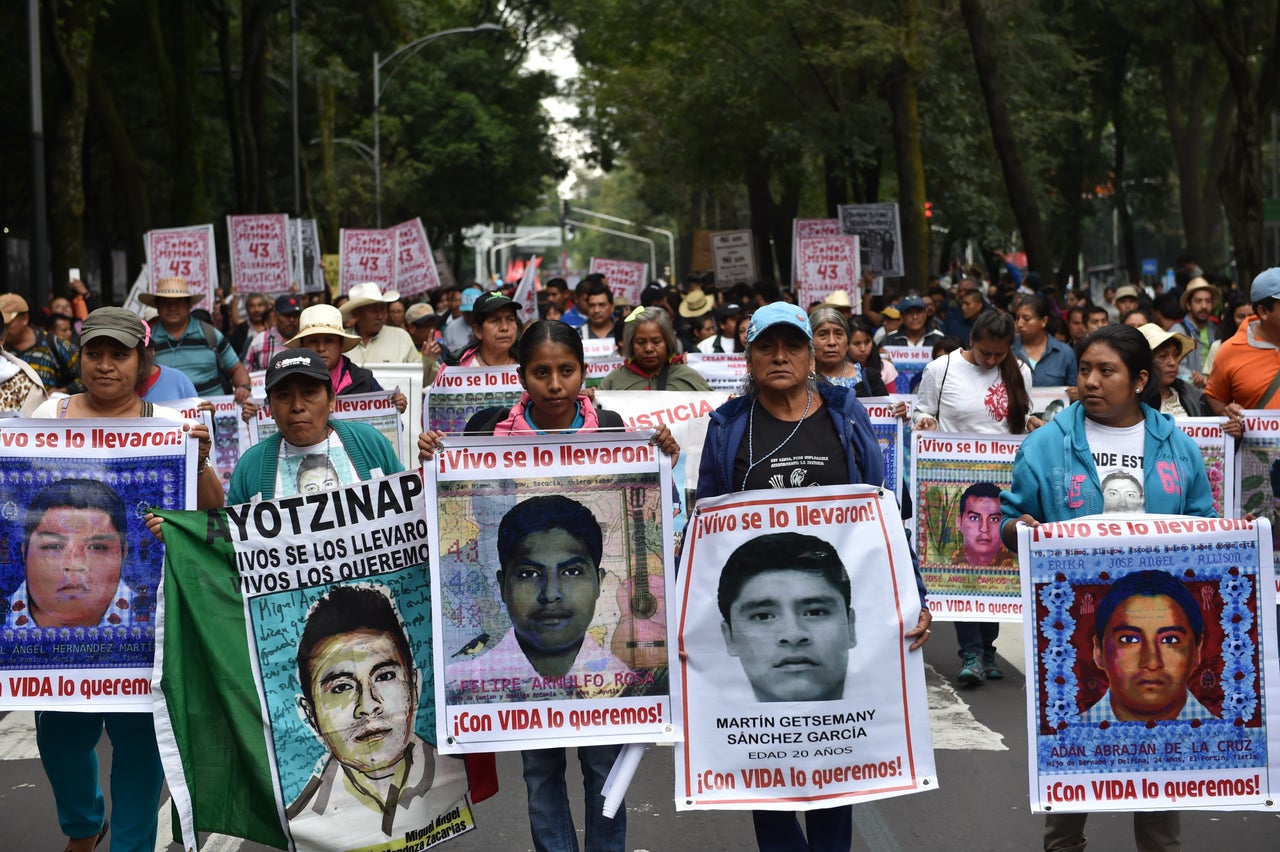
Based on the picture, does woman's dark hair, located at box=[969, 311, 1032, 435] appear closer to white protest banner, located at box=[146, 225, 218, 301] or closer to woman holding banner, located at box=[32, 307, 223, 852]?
woman holding banner, located at box=[32, 307, 223, 852]

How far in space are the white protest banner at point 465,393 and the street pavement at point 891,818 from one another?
2565 mm

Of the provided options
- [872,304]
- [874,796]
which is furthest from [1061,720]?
[872,304]

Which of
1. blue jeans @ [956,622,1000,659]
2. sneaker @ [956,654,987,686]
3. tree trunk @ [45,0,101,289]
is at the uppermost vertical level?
tree trunk @ [45,0,101,289]

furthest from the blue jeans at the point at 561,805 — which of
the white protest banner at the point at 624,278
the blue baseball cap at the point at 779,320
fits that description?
the white protest banner at the point at 624,278

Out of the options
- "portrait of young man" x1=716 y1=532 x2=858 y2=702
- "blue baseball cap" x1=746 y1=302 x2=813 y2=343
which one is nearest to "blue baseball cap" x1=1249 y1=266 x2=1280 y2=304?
"blue baseball cap" x1=746 y1=302 x2=813 y2=343

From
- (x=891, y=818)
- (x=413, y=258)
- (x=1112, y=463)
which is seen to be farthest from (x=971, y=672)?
(x=413, y=258)

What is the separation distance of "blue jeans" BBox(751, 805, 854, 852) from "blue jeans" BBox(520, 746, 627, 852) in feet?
1.37

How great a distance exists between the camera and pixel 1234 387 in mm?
7742

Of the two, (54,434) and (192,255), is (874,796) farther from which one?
(192,255)

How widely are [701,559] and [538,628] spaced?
20.3 inches

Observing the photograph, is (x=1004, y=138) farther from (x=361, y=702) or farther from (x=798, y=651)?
(x=361, y=702)

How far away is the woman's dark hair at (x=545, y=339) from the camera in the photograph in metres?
5.18

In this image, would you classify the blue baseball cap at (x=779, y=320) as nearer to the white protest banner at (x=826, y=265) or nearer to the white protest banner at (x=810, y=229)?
the white protest banner at (x=826, y=265)

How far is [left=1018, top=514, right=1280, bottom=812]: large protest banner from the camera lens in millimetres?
4949
